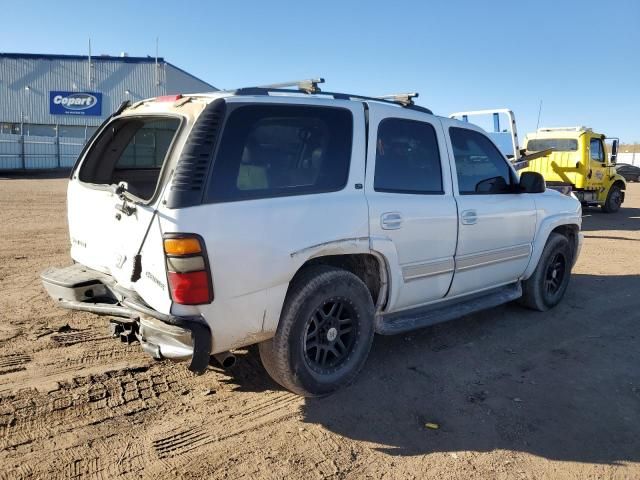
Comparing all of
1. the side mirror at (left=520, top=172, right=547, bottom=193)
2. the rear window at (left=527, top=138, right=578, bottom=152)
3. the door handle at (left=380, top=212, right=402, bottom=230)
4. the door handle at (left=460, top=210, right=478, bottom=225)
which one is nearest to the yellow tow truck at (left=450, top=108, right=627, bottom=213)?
the rear window at (left=527, top=138, right=578, bottom=152)

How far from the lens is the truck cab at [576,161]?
15.5m

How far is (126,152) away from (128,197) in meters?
1.47

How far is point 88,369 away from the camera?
403 centimetres

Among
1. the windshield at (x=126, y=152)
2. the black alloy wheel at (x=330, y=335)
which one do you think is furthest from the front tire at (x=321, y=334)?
the windshield at (x=126, y=152)

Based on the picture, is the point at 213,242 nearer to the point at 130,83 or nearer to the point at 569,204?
the point at 569,204

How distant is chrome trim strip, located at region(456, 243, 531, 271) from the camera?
4.64 metres

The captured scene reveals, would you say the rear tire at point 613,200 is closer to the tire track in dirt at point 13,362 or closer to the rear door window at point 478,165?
the rear door window at point 478,165

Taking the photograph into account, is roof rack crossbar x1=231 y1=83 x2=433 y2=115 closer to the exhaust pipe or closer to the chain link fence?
the exhaust pipe

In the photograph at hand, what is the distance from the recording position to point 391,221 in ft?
12.9

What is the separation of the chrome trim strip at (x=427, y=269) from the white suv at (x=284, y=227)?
2cm

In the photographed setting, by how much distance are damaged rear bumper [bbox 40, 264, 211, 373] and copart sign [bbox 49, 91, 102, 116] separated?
38122mm

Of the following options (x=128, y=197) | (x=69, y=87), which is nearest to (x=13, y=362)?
(x=128, y=197)

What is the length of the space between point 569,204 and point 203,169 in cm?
457

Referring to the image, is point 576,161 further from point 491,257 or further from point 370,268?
point 370,268
